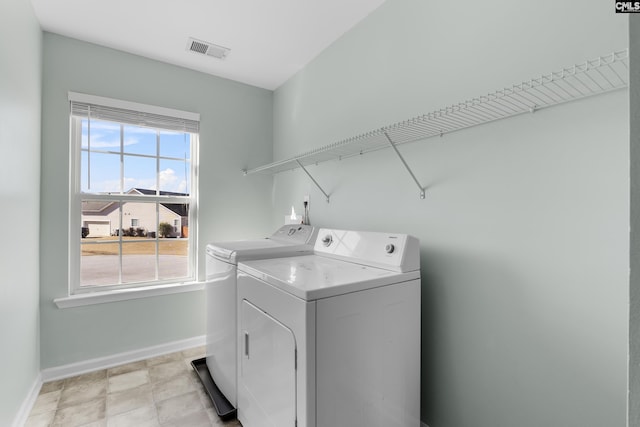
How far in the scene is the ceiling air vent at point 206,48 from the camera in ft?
7.97

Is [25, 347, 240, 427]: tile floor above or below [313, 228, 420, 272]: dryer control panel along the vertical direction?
below

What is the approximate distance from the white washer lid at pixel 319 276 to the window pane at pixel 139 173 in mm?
1557

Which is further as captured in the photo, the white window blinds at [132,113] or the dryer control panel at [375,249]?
the white window blinds at [132,113]

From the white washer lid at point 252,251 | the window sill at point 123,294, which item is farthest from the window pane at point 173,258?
the white washer lid at point 252,251

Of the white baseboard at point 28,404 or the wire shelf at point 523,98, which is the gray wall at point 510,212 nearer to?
the wire shelf at point 523,98

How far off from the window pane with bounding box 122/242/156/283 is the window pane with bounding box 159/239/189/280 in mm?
72

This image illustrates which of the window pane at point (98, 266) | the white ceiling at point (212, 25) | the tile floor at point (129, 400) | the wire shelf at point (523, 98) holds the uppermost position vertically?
the white ceiling at point (212, 25)

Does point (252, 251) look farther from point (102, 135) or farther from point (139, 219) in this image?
point (102, 135)

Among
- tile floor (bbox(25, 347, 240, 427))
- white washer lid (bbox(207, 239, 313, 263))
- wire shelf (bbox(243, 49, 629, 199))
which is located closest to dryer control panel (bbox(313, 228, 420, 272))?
white washer lid (bbox(207, 239, 313, 263))

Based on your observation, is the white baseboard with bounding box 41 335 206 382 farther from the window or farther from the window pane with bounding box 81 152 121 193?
the window pane with bounding box 81 152 121 193

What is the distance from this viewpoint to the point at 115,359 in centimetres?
249

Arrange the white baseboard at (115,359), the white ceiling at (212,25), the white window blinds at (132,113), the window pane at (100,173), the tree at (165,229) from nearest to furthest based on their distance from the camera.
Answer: the white ceiling at (212,25) → the white baseboard at (115,359) → the white window blinds at (132,113) → the window pane at (100,173) → the tree at (165,229)

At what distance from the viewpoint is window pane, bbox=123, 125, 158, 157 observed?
2641 millimetres
